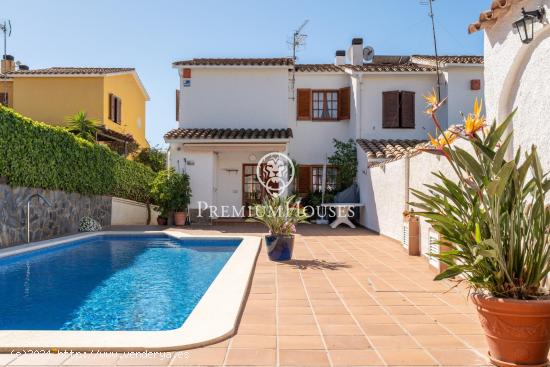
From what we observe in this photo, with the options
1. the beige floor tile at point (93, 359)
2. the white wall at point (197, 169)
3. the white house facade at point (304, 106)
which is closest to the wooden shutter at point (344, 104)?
the white house facade at point (304, 106)

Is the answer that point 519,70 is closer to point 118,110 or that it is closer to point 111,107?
point 111,107

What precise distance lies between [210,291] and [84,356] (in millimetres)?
2644

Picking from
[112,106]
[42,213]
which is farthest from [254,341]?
[112,106]

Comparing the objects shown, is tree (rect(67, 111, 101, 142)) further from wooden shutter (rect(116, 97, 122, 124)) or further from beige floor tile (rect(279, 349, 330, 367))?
beige floor tile (rect(279, 349, 330, 367))

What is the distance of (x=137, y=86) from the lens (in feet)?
108

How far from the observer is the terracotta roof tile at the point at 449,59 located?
21234mm

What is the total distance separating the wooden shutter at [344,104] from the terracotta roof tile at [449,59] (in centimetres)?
445

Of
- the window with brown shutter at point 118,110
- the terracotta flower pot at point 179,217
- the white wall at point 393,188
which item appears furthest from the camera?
the window with brown shutter at point 118,110

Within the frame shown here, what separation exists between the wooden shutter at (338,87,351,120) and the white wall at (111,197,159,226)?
1084 centimetres

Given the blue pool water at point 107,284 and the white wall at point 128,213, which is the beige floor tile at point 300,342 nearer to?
the blue pool water at point 107,284

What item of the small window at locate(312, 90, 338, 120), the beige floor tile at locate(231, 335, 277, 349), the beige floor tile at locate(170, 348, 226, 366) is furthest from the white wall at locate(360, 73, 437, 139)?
the beige floor tile at locate(170, 348, 226, 366)

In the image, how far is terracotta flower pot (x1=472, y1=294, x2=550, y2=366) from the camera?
3.79m

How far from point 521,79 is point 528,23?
808 mm

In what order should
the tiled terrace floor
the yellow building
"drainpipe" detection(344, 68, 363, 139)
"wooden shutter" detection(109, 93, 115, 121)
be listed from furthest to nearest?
"wooden shutter" detection(109, 93, 115, 121), the yellow building, "drainpipe" detection(344, 68, 363, 139), the tiled terrace floor
